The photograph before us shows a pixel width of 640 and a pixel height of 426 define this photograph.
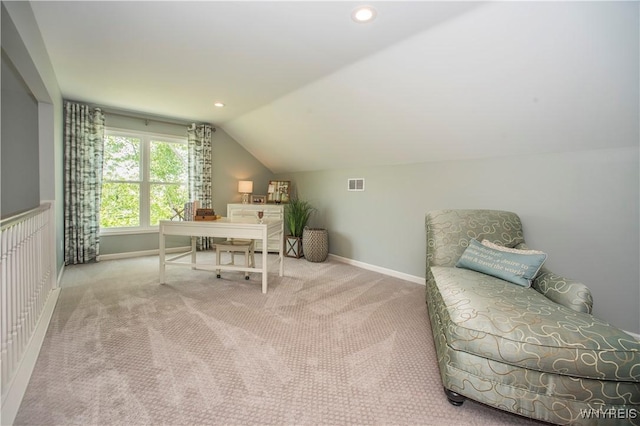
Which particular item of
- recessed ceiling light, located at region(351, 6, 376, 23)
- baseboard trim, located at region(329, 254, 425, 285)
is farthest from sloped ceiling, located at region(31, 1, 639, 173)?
baseboard trim, located at region(329, 254, 425, 285)

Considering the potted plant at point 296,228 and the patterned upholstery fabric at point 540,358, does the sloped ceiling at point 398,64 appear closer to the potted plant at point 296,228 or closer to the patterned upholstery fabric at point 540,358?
the patterned upholstery fabric at point 540,358

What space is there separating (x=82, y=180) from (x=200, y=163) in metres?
1.64

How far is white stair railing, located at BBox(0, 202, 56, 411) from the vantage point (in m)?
1.40

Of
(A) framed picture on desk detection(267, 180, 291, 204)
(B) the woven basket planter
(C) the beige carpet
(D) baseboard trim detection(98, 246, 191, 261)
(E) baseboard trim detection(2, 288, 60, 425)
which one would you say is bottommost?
(C) the beige carpet

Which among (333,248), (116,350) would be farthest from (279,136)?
(116,350)

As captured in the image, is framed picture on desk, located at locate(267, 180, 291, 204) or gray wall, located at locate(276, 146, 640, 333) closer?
gray wall, located at locate(276, 146, 640, 333)

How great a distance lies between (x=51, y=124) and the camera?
2.90m

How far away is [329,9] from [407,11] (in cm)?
51

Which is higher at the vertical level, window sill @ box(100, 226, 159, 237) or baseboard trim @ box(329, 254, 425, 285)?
window sill @ box(100, 226, 159, 237)

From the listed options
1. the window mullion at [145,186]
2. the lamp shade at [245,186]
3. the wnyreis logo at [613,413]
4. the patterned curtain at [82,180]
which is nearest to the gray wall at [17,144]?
the patterned curtain at [82,180]

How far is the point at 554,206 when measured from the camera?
101 inches

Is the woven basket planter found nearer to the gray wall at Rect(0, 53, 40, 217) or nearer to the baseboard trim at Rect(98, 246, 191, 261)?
→ the baseboard trim at Rect(98, 246, 191, 261)

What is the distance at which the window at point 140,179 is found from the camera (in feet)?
14.5

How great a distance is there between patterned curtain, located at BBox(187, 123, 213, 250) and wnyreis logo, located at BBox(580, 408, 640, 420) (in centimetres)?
504
